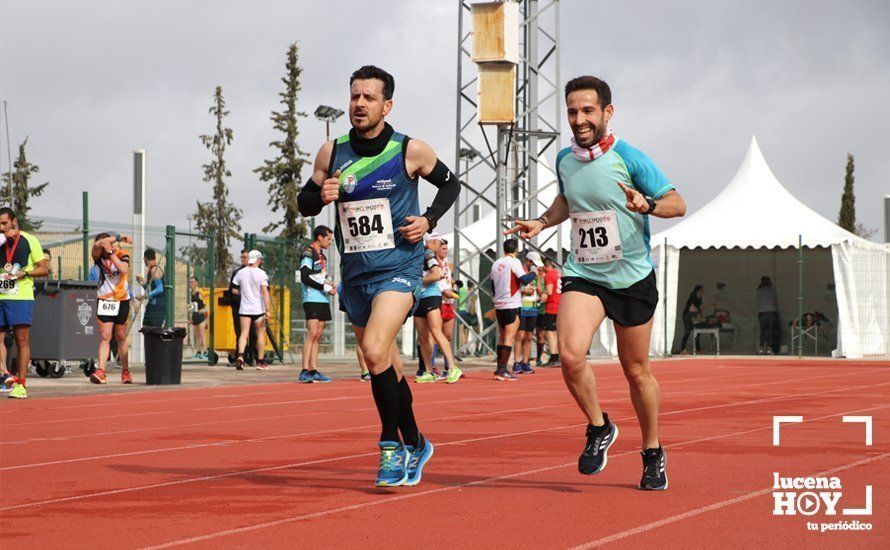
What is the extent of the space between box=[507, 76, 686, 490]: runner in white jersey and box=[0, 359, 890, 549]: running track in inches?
16.7

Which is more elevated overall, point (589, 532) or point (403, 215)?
point (403, 215)

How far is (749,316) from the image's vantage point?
31.7m

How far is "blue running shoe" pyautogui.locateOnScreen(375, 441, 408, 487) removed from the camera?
22.1ft

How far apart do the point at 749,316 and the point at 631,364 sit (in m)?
25.7

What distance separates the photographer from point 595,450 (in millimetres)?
6922

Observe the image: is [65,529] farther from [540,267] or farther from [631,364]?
[540,267]

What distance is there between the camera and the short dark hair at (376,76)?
23.5 ft

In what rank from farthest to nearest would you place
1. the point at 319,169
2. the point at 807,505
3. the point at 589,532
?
the point at 319,169, the point at 807,505, the point at 589,532

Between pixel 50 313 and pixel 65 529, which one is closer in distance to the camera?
pixel 65 529

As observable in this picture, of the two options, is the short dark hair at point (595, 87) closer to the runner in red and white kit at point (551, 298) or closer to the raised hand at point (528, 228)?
the raised hand at point (528, 228)

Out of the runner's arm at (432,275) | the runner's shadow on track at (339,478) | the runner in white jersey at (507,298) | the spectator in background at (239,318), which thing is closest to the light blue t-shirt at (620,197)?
the runner's shadow on track at (339,478)

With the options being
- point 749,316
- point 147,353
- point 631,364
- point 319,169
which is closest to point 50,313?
point 147,353

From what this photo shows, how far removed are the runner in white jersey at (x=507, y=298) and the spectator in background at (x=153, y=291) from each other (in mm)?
5625

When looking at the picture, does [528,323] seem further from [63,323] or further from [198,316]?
[198,316]
